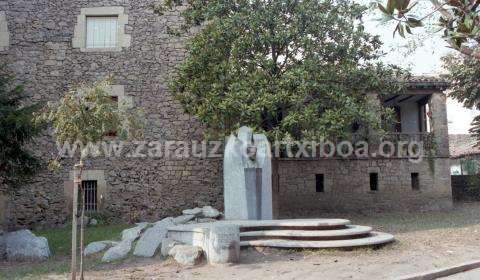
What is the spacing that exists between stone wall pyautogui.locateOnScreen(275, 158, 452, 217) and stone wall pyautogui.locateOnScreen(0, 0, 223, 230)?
3.42 m

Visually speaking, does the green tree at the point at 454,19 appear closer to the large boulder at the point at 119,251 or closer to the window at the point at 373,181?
the large boulder at the point at 119,251

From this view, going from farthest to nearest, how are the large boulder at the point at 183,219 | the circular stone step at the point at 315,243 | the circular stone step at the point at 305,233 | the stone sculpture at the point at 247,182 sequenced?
the large boulder at the point at 183,219, the stone sculpture at the point at 247,182, the circular stone step at the point at 305,233, the circular stone step at the point at 315,243

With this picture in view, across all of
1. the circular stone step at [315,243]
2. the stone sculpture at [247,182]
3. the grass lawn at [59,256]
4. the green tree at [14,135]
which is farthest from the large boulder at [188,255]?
the green tree at [14,135]

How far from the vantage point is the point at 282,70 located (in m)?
12.5

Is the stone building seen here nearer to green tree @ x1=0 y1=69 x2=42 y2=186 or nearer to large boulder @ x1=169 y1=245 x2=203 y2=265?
green tree @ x1=0 y1=69 x2=42 y2=186

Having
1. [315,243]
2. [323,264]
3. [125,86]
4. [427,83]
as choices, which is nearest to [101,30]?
[125,86]

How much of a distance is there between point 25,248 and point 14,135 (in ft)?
7.70

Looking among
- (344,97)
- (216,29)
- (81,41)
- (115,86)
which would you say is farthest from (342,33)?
(81,41)

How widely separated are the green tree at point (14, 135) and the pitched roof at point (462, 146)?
20.7m

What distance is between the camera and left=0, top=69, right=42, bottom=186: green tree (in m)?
9.23

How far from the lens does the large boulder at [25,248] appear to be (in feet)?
28.7

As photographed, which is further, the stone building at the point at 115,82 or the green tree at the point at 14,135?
the stone building at the point at 115,82

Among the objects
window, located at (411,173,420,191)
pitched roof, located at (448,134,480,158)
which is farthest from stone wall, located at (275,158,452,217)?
pitched roof, located at (448,134,480,158)

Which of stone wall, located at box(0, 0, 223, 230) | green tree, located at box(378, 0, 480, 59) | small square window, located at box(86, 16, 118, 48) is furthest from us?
small square window, located at box(86, 16, 118, 48)
